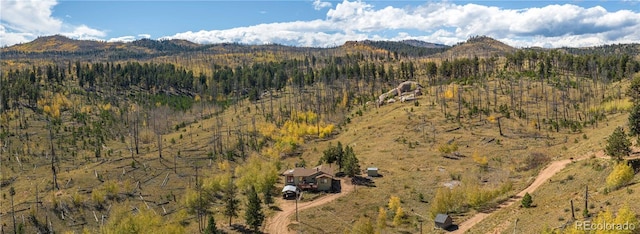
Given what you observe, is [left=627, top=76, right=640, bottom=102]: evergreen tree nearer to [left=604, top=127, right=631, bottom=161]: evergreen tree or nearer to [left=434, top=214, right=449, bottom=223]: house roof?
[left=604, top=127, right=631, bottom=161]: evergreen tree

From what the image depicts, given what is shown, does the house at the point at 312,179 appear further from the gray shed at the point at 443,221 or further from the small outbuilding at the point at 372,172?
the gray shed at the point at 443,221

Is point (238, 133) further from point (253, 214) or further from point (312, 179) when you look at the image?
point (253, 214)

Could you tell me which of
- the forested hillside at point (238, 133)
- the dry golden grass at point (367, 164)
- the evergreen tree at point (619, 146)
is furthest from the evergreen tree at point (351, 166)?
the evergreen tree at point (619, 146)

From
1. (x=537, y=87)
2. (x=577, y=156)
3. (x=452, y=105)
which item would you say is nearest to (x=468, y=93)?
(x=452, y=105)

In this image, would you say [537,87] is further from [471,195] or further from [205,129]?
[205,129]

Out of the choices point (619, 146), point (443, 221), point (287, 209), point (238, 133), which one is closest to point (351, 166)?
point (287, 209)

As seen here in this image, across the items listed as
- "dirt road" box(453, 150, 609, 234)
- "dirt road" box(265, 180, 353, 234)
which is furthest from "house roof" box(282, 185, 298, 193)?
"dirt road" box(453, 150, 609, 234)
